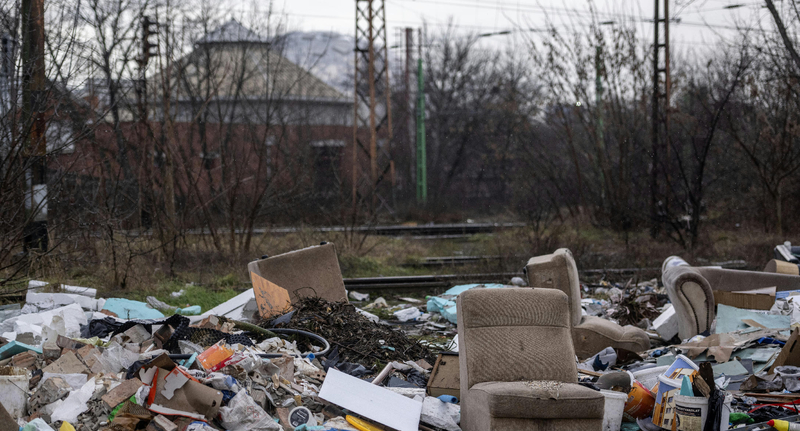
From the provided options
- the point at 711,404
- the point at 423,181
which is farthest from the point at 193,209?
the point at 423,181

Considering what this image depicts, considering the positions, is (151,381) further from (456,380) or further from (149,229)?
(149,229)

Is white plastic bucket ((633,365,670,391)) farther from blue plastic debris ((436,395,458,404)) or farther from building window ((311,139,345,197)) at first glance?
building window ((311,139,345,197))

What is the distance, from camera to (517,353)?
427 centimetres

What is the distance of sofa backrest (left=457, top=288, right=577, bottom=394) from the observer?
4238 millimetres

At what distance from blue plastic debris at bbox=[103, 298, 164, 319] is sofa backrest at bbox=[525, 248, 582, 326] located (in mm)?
4301

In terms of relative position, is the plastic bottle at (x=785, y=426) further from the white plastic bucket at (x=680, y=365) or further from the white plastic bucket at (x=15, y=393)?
the white plastic bucket at (x=15, y=393)

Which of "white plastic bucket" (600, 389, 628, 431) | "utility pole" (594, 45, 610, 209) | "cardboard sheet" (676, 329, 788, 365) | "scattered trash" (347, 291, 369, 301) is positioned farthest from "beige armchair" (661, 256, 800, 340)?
"utility pole" (594, 45, 610, 209)

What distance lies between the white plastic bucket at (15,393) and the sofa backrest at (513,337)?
2.90 metres

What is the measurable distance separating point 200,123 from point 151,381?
16.8 m

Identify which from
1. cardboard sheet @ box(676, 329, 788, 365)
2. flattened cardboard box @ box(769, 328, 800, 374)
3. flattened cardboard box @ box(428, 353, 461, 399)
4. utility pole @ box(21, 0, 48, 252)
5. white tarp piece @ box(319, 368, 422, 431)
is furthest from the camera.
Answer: utility pole @ box(21, 0, 48, 252)

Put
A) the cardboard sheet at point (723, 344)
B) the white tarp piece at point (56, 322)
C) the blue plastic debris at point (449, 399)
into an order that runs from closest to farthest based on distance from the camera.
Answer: the blue plastic debris at point (449, 399) < the white tarp piece at point (56, 322) < the cardboard sheet at point (723, 344)

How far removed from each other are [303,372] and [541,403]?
2030 millimetres

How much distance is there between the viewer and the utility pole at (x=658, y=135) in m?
14.8

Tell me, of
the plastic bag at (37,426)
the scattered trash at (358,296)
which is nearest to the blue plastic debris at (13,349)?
the plastic bag at (37,426)
